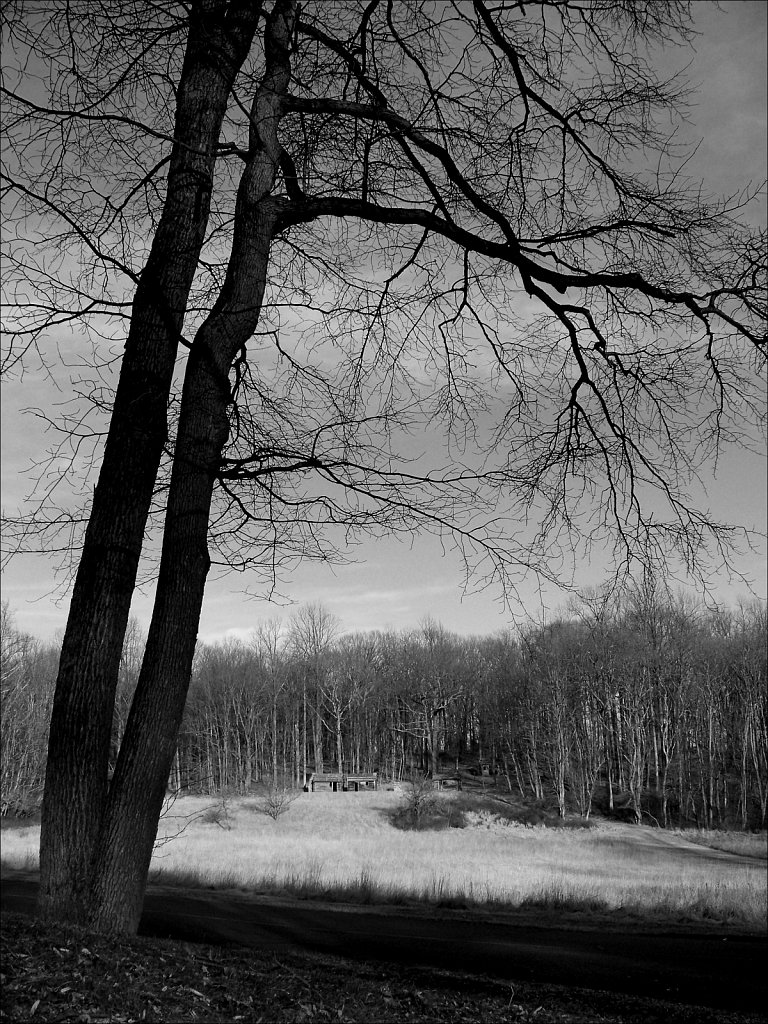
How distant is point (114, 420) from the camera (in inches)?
199

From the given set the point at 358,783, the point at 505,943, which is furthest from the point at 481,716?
the point at 505,943

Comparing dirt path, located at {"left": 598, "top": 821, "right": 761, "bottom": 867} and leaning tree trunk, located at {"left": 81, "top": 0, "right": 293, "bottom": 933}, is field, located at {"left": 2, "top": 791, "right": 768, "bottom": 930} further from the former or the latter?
leaning tree trunk, located at {"left": 81, "top": 0, "right": 293, "bottom": 933}

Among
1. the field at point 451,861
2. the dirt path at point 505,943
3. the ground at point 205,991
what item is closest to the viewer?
the ground at point 205,991

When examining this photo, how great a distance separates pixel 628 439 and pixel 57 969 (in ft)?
16.4

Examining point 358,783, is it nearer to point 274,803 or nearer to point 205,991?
point 274,803

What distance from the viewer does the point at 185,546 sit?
4.94 meters

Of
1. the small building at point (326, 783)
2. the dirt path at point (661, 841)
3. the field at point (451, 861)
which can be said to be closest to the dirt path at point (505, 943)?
the field at point (451, 861)

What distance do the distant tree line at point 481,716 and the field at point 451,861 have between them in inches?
201

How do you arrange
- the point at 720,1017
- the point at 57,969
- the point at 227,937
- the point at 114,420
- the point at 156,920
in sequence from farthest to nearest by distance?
1. the point at 156,920
2. the point at 227,937
3. the point at 720,1017
4. the point at 114,420
5. the point at 57,969

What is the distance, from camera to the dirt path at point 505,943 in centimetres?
914

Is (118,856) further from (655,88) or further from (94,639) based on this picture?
(655,88)

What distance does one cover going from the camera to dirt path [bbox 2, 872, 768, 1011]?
914 centimetres

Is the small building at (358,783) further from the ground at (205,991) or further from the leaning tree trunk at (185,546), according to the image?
the leaning tree trunk at (185,546)

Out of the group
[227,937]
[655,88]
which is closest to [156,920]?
[227,937]
